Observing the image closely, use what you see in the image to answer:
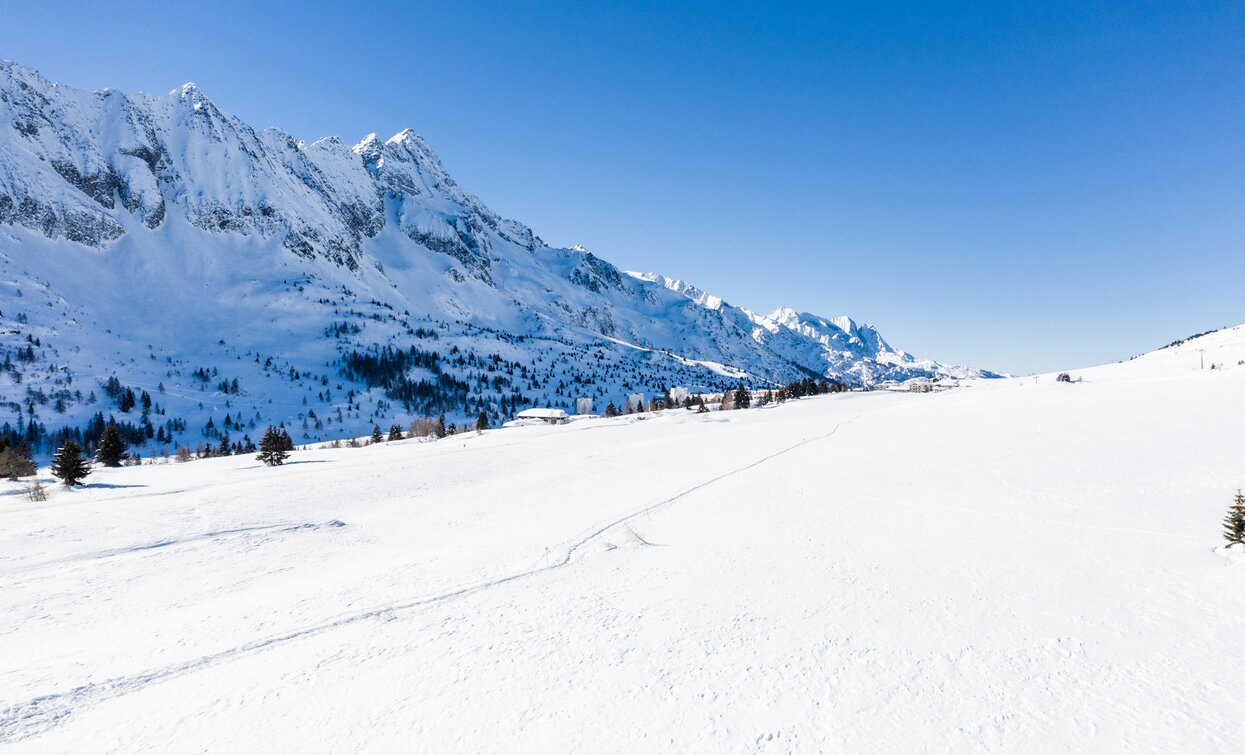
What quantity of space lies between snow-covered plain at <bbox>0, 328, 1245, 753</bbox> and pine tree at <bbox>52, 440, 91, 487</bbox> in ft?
25.5

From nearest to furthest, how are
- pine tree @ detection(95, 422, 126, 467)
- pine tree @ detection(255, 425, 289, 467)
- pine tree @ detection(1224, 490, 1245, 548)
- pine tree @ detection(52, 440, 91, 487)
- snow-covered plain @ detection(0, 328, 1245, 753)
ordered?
snow-covered plain @ detection(0, 328, 1245, 753), pine tree @ detection(1224, 490, 1245, 548), pine tree @ detection(52, 440, 91, 487), pine tree @ detection(255, 425, 289, 467), pine tree @ detection(95, 422, 126, 467)

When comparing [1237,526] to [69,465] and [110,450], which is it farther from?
[110,450]

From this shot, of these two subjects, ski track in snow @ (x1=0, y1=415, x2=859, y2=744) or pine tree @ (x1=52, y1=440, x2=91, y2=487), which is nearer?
ski track in snow @ (x1=0, y1=415, x2=859, y2=744)

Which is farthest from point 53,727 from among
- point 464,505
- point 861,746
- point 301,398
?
point 301,398

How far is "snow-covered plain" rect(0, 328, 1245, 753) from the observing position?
5824 millimetres

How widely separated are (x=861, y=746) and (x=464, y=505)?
18.3 meters

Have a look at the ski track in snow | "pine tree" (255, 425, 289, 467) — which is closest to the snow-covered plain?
the ski track in snow

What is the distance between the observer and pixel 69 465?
2766 cm

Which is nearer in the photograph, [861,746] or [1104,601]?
[861,746]

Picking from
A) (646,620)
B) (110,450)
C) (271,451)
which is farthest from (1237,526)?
(110,450)

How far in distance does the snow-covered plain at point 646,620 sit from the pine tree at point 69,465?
7.76 m

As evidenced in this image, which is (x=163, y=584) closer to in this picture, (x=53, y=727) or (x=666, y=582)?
(x=53, y=727)

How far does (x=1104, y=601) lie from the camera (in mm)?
9242

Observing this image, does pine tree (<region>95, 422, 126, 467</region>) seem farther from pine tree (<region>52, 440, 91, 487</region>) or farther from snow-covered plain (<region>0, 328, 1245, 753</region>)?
snow-covered plain (<region>0, 328, 1245, 753</region>)
